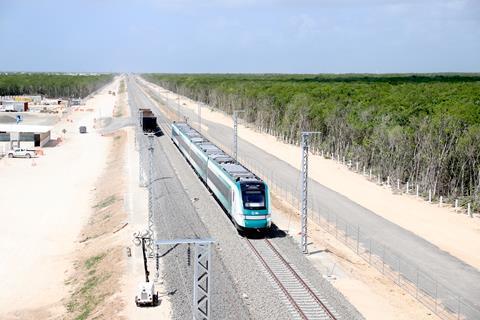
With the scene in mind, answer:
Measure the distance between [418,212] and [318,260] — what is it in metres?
19.9

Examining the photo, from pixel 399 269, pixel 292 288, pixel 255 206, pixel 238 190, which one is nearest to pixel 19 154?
pixel 238 190

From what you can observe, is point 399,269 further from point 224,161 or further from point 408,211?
point 224,161

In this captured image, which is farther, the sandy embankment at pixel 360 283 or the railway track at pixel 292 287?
the sandy embankment at pixel 360 283

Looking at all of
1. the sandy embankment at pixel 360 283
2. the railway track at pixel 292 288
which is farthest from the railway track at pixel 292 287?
the sandy embankment at pixel 360 283

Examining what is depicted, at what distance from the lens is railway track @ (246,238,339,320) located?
2817 centimetres

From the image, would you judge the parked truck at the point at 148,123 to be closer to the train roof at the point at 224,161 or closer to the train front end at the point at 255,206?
the train roof at the point at 224,161

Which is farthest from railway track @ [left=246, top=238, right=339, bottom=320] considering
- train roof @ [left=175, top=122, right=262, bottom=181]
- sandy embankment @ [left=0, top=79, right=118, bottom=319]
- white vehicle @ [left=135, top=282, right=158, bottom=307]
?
sandy embankment @ [left=0, top=79, right=118, bottom=319]

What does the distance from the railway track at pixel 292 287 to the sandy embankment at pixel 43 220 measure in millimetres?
12118

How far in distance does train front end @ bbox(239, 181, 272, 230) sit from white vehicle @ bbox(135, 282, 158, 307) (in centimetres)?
1113

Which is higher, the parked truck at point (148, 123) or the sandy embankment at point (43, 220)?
the parked truck at point (148, 123)

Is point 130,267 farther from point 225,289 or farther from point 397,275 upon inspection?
point 397,275

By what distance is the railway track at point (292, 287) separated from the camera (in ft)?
92.4

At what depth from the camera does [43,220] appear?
5531 cm

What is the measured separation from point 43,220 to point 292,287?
105 feet
